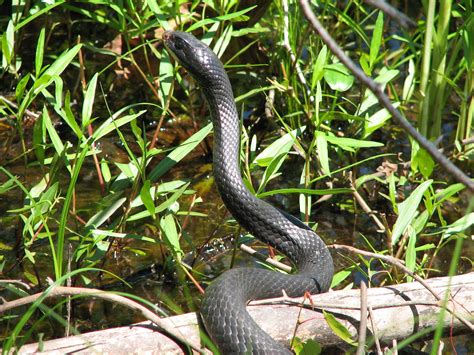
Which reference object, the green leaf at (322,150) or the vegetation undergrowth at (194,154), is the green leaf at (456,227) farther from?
the green leaf at (322,150)

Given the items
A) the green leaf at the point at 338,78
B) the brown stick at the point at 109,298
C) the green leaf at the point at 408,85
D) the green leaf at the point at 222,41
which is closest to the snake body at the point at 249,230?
the brown stick at the point at 109,298

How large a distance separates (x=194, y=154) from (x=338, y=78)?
5.00ft

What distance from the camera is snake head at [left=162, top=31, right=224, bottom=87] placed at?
15.5 ft

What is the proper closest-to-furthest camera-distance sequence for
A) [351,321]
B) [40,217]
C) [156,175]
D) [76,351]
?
1. [76,351]
2. [351,321]
3. [40,217]
4. [156,175]

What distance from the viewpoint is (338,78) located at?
15.3 feet

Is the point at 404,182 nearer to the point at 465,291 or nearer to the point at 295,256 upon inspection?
the point at 295,256

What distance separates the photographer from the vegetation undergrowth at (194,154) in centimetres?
407

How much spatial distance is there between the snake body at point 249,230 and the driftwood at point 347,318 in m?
0.13

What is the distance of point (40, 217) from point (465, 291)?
198cm

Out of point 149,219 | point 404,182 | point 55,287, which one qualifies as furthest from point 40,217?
point 404,182

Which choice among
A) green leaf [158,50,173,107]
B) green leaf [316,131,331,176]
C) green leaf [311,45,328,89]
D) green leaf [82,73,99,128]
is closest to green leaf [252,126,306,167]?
green leaf [316,131,331,176]

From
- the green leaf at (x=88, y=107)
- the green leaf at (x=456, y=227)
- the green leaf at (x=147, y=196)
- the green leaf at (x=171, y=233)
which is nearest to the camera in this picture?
the green leaf at (x=147, y=196)

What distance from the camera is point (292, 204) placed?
5.45m

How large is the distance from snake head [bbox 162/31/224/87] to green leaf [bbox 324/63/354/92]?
0.62 m
